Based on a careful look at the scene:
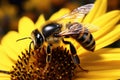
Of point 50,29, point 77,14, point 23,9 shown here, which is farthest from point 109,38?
point 23,9

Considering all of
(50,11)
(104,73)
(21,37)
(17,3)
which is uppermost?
(17,3)

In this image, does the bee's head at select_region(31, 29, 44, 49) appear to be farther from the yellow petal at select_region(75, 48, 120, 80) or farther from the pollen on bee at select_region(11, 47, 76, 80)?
the yellow petal at select_region(75, 48, 120, 80)

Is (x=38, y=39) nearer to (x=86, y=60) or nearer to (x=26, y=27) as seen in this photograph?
(x=86, y=60)

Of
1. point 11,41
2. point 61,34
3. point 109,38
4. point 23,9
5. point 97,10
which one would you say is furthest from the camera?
point 23,9

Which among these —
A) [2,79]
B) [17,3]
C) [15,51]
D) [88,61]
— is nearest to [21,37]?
[15,51]

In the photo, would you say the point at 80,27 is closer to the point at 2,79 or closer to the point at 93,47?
the point at 93,47

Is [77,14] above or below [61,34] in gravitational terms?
above
